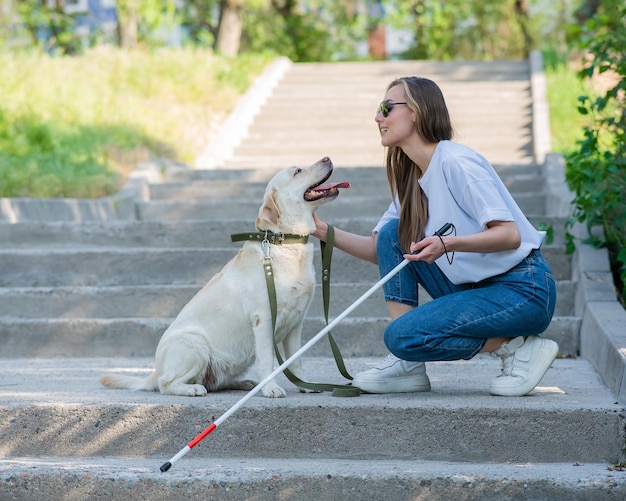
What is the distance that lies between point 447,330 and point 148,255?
3040mm

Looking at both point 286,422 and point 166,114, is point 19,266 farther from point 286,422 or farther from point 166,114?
point 166,114

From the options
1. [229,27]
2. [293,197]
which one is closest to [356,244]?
[293,197]

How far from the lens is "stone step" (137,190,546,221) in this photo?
7.05m

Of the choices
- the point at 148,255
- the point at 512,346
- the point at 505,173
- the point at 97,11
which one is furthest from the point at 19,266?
the point at 97,11

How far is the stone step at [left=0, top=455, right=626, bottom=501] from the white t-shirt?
855mm

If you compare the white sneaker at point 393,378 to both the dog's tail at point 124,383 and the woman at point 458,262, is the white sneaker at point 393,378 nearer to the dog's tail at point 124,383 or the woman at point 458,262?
the woman at point 458,262

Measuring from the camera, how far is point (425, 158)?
377 cm

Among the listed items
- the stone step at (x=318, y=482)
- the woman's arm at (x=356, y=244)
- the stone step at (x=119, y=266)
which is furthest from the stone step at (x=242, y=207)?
the stone step at (x=318, y=482)

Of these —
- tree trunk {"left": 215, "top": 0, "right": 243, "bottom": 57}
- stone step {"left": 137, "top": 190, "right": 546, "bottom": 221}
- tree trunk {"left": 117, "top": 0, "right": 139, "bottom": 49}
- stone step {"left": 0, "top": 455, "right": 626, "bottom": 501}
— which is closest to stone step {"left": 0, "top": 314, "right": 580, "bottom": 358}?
stone step {"left": 137, "top": 190, "right": 546, "bottom": 221}

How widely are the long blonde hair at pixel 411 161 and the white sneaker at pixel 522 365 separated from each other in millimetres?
629

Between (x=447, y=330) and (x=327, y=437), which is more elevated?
(x=447, y=330)

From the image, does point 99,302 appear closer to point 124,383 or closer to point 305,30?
point 124,383

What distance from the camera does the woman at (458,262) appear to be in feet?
11.5

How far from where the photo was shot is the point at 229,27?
17047mm
